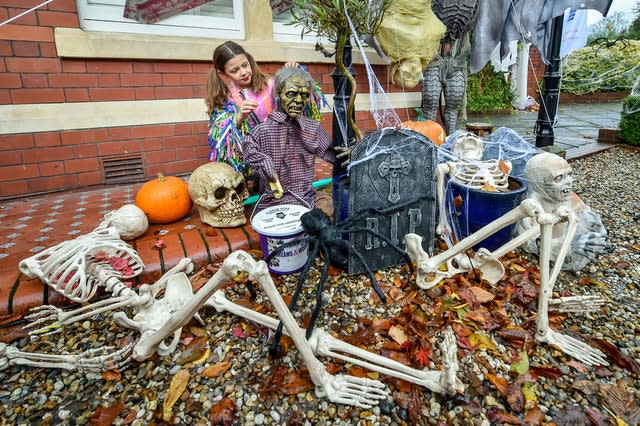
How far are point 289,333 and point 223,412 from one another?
15.6 inches

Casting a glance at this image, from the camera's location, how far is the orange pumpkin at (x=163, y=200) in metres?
2.49

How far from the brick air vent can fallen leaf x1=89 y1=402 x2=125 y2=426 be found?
8.98 ft

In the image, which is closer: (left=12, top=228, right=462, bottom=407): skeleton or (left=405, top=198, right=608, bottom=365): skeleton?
(left=12, top=228, right=462, bottom=407): skeleton

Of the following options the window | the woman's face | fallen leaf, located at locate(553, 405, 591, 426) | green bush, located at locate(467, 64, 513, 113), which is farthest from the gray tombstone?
green bush, located at locate(467, 64, 513, 113)

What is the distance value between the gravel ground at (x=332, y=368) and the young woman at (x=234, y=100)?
3.87ft

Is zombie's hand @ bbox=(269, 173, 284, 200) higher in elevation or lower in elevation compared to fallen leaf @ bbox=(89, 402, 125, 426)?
higher

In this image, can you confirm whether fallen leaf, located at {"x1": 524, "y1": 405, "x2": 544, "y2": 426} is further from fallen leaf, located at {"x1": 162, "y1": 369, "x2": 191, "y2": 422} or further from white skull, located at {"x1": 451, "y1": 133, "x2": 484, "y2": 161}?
white skull, located at {"x1": 451, "y1": 133, "x2": 484, "y2": 161}

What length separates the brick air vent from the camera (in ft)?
11.6

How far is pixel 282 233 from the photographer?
196 centimetres

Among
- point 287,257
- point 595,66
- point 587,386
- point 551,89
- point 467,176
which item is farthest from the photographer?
point 595,66

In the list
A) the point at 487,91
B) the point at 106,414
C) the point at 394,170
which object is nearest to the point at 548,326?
the point at 394,170

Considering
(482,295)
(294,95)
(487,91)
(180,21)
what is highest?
(180,21)

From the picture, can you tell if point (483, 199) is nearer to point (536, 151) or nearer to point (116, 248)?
point (536, 151)

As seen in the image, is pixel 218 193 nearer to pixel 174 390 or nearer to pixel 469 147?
pixel 174 390
